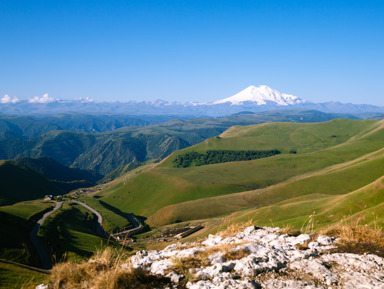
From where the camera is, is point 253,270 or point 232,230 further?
point 232,230

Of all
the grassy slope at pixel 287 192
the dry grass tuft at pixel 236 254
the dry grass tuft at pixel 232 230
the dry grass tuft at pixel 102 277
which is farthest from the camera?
the grassy slope at pixel 287 192

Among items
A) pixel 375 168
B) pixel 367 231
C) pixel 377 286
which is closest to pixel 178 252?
pixel 377 286

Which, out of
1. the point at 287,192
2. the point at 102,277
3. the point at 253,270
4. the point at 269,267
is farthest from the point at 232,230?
the point at 287,192

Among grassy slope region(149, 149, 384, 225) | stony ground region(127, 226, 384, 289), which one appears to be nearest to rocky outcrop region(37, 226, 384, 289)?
stony ground region(127, 226, 384, 289)

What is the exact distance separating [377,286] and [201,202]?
6479 inches

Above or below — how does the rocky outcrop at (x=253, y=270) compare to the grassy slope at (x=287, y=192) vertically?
above

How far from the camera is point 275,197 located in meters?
149

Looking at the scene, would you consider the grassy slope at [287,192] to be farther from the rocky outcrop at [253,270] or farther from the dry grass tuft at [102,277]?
the dry grass tuft at [102,277]

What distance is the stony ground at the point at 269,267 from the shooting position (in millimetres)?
7980

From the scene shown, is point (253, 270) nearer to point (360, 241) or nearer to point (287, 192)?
point (360, 241)

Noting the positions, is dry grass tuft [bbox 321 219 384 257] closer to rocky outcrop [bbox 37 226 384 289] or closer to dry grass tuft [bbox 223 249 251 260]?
rocky outcrop [bbox 37 226 384 289]

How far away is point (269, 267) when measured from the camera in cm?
884

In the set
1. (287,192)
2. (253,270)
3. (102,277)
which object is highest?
(102,277)

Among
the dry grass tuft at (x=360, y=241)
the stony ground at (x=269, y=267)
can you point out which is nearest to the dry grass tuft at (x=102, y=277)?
the stony ground at (x=269, y=267)
